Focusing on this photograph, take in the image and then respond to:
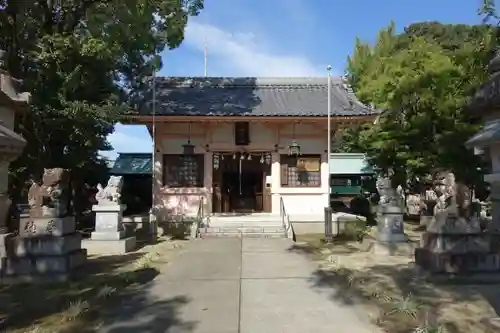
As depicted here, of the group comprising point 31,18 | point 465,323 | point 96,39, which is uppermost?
point 31,18

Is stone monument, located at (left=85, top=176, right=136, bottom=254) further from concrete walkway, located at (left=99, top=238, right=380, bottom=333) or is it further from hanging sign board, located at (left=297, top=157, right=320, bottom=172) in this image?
hanging sign board, located at (left=297, top=157, right=320, bottom=172)

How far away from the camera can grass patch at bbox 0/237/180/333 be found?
6111 millimetres

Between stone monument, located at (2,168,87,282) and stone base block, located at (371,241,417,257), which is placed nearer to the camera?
stone monument, located at (2,168,87,282)

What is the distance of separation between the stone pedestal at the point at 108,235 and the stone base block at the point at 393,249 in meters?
7.56

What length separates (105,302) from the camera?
284 inches

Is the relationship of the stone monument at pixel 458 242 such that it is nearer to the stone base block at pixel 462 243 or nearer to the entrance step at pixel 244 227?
the stone base block at pixel 462 243

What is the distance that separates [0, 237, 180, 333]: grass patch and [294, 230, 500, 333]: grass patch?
150 inches

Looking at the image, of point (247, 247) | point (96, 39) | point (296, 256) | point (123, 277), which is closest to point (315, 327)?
point (123, 277)

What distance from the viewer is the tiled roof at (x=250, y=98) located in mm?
18922

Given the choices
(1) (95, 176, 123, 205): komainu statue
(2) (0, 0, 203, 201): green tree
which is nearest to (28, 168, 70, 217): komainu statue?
(1) (95, 176, 123, 205): komainu statue

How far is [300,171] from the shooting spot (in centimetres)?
1950

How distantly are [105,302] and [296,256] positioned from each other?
227 inches

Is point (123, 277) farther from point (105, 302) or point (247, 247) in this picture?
point (247, 247)

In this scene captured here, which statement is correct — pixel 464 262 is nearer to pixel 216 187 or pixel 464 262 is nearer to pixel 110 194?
pixel 110 194
